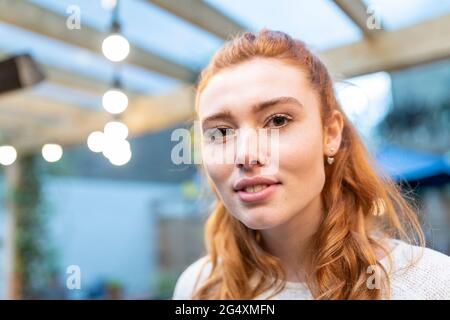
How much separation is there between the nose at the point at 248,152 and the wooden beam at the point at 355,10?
1.09 meters

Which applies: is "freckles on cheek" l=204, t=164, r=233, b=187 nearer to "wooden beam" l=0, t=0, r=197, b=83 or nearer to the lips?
the lips

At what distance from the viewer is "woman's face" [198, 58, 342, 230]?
2.54 feet

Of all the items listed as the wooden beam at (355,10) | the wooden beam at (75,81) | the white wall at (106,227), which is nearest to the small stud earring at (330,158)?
the wooden beam at (355,10)

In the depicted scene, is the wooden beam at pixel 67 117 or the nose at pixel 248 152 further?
the wooden beam at pixel 67 117

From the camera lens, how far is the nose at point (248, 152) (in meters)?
0.76

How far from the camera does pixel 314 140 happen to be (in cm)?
84

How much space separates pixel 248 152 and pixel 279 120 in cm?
11

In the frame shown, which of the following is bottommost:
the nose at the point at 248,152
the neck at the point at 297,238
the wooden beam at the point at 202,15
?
the neck at the point at 297,238

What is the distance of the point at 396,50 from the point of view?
6.43 ft

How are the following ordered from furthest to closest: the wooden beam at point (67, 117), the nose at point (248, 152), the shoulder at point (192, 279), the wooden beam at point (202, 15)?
the wooden beam at point (67, 117), the wooden beam at point (202, 15), the shoulder at point (192, 279), the nose at point (248, 152)

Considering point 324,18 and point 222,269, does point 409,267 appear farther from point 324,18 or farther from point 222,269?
point 324,18

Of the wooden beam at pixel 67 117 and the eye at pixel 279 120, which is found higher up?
the wooden beam at pixel 67 117

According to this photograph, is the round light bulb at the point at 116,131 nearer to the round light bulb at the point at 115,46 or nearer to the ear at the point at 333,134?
the round light bulb at the point at 115,46

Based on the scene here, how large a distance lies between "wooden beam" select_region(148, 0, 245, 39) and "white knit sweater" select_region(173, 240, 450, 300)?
45.3 inches
